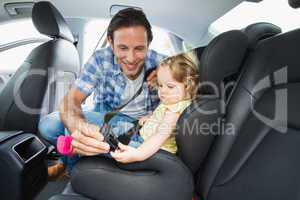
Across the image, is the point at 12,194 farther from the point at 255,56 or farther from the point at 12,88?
the point at 255,56

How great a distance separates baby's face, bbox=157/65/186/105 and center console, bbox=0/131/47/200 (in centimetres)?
59

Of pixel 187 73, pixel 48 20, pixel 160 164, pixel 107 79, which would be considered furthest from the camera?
pixel 48 20

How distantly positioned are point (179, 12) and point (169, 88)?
39 cm

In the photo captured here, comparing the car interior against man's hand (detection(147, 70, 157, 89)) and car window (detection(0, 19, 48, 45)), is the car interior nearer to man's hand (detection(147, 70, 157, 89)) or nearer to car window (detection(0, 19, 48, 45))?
man's hand (detection(147, 70, 157, 89))

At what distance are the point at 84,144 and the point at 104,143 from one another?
0.23 feet

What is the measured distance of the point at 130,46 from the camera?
1.25 metres

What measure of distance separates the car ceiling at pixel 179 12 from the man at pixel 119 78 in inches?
4.2

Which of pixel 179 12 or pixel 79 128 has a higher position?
pixel 179 12

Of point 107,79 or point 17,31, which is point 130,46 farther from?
point 17,31

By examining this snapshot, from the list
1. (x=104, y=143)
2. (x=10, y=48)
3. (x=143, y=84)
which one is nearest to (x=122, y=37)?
(x=143, y=84)

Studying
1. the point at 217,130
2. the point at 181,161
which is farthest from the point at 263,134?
the point at 181,161

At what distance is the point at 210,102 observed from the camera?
106 centimetres

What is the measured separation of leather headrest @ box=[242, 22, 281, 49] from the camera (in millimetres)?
1157

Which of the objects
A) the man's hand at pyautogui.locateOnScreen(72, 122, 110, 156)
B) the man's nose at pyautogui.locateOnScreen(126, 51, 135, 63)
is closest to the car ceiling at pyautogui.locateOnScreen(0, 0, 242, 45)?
the man's nose at pyautogui.locateOnScreen(126, 51, 135, 63)
